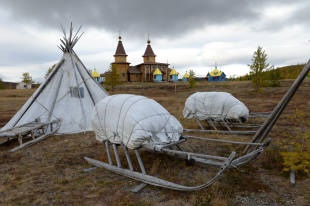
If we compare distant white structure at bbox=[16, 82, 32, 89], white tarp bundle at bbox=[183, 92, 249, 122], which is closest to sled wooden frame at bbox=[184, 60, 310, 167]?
white tarp bundle at bbox=[183, 92, 249, 122]

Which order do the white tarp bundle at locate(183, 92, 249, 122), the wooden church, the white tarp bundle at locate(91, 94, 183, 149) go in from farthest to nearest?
the wooden church < the white tarp bundle at locate(183, 92, 249, 122) < the white tarp bundle at locate(91, 94, 183, 149)

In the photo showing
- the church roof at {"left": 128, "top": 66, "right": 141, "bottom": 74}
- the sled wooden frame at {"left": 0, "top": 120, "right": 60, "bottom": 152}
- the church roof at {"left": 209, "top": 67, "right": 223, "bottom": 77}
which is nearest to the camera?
the sled wooden frame at {"left": 0, "top": 120, "right": 60, "bottom": 152}

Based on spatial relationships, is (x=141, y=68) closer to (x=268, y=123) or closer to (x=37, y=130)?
(x=37, y=130)

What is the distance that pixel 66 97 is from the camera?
12680 millimetres

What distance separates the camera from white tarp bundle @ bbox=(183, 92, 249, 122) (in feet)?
36.8

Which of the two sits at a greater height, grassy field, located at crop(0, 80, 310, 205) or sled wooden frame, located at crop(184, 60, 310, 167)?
sled wooden frame, located at crop(184, 60, 310, 167)

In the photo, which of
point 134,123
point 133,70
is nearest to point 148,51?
point 133,70

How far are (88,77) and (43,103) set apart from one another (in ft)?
10.0

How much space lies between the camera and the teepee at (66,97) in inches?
476

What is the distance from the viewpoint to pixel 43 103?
1234cm

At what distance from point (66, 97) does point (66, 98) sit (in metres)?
0.06

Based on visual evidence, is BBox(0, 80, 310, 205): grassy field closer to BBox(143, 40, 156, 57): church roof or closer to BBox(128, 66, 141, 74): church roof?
BBox(128, 66, 141, 74): church roof

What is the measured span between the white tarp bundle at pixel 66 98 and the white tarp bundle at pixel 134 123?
5871 mm

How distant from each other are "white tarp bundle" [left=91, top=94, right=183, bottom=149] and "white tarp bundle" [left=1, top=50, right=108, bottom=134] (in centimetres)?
587
